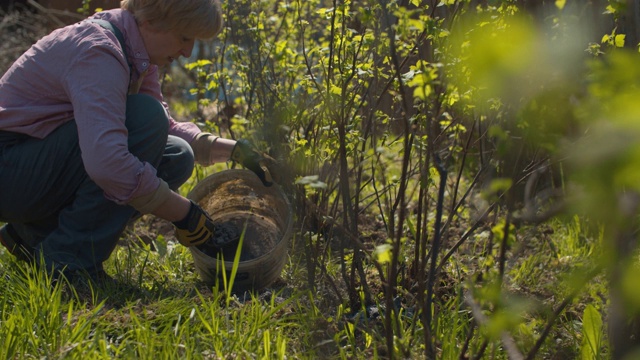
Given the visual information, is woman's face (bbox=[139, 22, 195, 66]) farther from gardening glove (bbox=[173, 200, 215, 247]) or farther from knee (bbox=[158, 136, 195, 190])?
gardening glove (bbox=[173, 200, 215, 247])

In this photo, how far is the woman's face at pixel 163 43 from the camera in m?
2.89

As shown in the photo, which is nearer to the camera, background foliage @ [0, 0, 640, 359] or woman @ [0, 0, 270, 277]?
background foliage @ [0, 0, 640, 359]

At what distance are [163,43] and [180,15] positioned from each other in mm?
143

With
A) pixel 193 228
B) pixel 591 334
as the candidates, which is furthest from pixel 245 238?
pixel 591 334

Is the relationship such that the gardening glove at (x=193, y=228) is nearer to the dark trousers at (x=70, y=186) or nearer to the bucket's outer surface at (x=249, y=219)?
the bucket's outer surface at (x=249, y=219)

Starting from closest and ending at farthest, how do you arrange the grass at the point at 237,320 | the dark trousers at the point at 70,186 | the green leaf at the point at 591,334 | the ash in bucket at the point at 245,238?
the grass at the point at 237,320, the green leaf at the point at 591,334, the dark trousers at the point at 70,186, the ash in bucket at the point at 245,238

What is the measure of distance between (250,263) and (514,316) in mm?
1452

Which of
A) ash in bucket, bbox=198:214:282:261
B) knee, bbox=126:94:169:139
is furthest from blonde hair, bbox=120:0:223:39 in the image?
ash in bucket, bbox=198:214:282:261

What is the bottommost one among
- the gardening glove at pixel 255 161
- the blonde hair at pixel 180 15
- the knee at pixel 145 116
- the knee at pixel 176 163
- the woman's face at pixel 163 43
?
the knee at pixel 176 163

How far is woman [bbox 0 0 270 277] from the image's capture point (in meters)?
2.69

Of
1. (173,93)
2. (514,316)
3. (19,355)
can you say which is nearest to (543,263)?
(514,316)

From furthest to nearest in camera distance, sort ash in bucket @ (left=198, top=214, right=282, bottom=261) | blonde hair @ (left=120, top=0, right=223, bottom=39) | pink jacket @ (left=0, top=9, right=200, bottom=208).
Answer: ash in bucket @ (left=198, top=214, right=282, bottom=261) → blonde hair @ (left=120, top=0, right=223, bottom=39) → pink jacket @ (left=0, top=9, right=200, bottom=208)

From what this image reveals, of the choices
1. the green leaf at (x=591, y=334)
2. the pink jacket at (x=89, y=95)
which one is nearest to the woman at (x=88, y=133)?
the pink jacket at (x=89, y=95)

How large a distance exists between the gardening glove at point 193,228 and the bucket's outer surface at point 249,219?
7 centimetres
